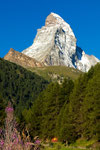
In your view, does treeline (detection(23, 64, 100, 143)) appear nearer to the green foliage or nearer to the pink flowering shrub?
the green foliage

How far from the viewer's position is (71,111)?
4972 centimetres

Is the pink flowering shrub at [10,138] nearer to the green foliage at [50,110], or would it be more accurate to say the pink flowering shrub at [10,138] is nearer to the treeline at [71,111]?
the treeline at [71,111]

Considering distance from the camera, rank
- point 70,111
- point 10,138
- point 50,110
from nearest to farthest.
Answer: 1. point 10,138
2. point 70,111
3. point 50,110

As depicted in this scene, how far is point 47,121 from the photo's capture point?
58.2 metres

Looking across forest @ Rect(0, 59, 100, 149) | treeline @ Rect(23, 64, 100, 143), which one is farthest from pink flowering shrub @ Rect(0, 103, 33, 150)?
forest @ Rect(0, 59, 100, 149)

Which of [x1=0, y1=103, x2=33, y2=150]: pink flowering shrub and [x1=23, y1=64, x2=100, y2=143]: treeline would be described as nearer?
[x1=0, y1=103, x2=33, y2=150]: pink flowering shrub

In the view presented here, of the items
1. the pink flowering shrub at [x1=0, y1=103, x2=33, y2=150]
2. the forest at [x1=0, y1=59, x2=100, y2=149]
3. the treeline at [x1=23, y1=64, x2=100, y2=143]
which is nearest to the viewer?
the pink flowering shrub at [x1=0, y1=103, x2=33, y2=150]

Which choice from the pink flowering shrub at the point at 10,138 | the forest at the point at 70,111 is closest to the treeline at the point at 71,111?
the forest at the point at 70,111

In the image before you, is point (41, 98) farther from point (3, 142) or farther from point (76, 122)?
point (3, 142)

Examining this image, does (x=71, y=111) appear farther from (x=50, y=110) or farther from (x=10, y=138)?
(x=10, y=138)

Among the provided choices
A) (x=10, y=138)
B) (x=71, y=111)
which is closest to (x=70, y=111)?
(x=71, y=111)

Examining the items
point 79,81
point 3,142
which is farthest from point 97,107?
point 3,142

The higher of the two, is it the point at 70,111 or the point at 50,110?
the point at 50,110

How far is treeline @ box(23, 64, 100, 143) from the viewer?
42.1 meters
